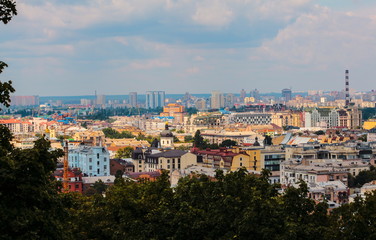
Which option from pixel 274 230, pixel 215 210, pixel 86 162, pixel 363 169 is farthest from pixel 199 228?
pixel 86 162

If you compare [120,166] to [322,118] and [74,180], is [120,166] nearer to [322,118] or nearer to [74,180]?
[74,180]

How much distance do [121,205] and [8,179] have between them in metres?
10.6

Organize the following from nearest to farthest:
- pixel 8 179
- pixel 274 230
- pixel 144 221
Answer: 1. pixel 8 179
2. pixel 274 230
3. pixel 144 221

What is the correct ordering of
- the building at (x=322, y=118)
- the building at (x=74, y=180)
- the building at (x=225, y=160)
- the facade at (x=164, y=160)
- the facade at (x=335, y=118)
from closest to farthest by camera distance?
the building at (x=74, y=180), the building at (x=225, y=160), the facade at (x=164, y=160), the facade at (x=335, y=118), the building at (x=322, y=118)

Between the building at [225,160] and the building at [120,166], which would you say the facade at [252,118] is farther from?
the building at [225,160]

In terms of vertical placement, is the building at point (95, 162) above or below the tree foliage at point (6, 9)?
below

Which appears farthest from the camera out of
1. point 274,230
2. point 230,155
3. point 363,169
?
point 230,155

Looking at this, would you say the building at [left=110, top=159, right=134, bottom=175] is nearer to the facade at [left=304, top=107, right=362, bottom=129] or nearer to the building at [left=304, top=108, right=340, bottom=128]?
the facade at [left=304, top=107, right=362, bottom=129]

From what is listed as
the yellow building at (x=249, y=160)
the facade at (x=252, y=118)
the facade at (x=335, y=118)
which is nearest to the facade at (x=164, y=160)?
the yellow building at (x=249, y=160)

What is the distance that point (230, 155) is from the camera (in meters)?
67.2

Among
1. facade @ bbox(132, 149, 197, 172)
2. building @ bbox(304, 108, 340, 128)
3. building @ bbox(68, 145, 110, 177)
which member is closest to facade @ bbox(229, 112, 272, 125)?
building @ bbox(304, 108, 340, 128)

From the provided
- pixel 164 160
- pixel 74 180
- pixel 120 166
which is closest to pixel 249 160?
pixel 164 160

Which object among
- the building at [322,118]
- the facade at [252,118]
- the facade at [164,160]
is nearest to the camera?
the facade at [164,160]

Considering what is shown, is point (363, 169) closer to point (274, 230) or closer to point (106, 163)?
point (106, 163)
